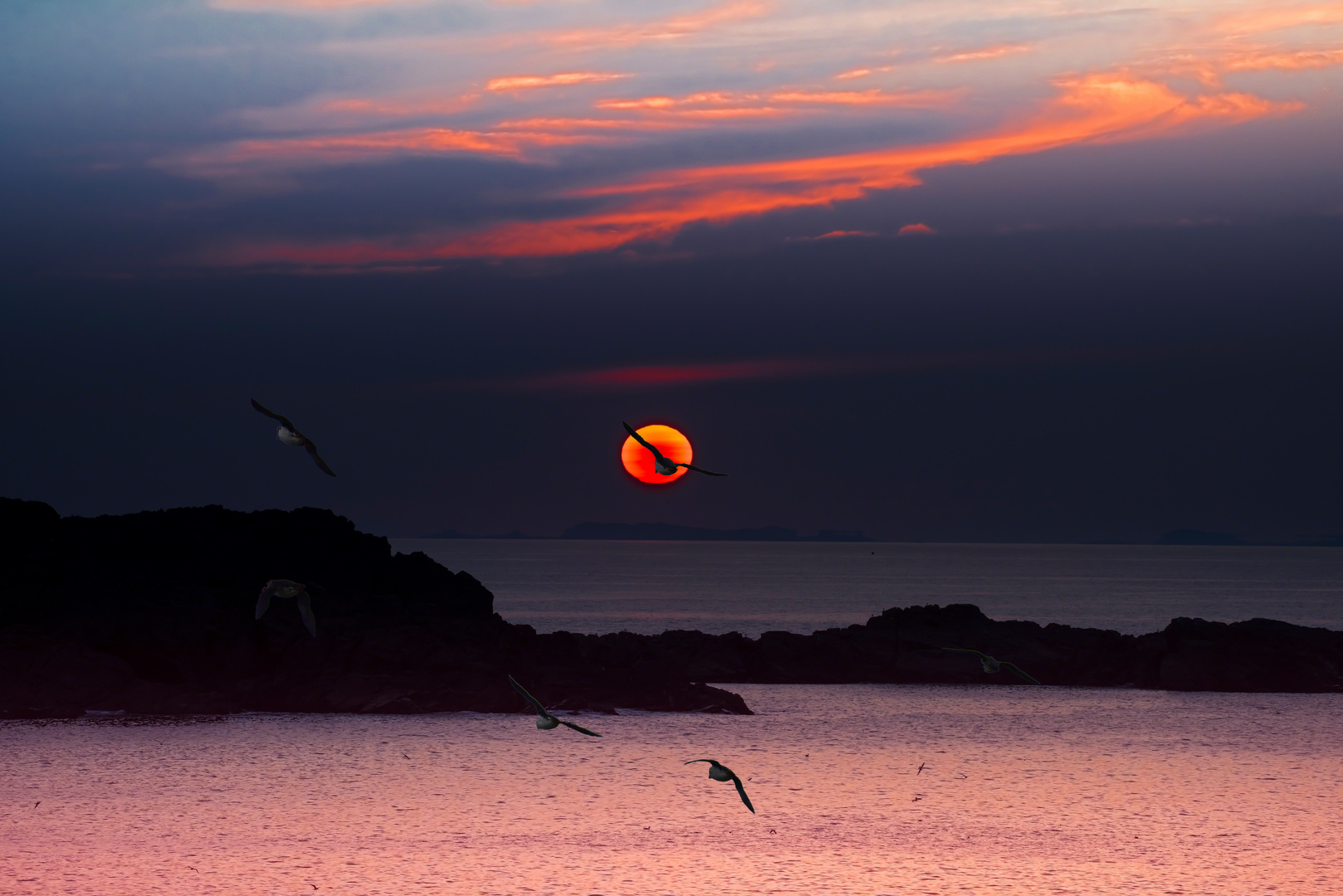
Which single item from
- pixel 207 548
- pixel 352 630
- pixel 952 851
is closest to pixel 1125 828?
pixel 952 851

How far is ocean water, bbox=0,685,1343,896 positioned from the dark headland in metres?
1.44

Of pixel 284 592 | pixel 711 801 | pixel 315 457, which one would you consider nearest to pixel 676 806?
pixel 711 801

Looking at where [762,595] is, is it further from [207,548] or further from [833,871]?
[833,871]

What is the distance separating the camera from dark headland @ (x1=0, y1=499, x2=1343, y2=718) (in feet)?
123

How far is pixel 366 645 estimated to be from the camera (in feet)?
127

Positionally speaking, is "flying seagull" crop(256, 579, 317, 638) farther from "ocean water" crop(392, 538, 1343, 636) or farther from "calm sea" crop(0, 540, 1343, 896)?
"ocean water" crop(392, 538, 1343, 636)

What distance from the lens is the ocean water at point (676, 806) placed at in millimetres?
19609

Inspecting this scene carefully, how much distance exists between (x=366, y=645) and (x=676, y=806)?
15.7 metres

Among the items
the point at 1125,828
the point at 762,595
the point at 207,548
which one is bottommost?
the point at 1125,828

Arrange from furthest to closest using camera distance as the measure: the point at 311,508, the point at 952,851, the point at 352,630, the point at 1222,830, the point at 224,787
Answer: the point at 311,508 → the point at 352,630 → the point at 224,787 → the point at 1222,830 → the point at 952,851

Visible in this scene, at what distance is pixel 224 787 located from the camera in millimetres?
26859

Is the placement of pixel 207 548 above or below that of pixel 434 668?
above

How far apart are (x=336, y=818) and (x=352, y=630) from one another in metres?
15.7

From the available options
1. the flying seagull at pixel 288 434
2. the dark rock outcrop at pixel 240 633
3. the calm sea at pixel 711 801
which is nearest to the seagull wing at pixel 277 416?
the flying seagull at pixel 288 434
